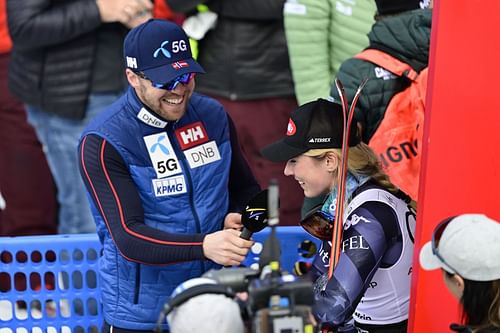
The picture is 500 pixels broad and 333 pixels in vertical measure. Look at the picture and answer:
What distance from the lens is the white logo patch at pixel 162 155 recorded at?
3.77 meters

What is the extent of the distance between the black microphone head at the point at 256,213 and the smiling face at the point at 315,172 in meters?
0.17

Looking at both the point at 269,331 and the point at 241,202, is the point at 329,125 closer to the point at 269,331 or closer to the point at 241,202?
the point at 241,202

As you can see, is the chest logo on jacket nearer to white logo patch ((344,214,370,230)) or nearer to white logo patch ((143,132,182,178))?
white logo patch ((143,132,182,178))

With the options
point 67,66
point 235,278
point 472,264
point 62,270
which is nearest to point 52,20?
point 67,66

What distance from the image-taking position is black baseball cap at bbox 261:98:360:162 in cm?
353

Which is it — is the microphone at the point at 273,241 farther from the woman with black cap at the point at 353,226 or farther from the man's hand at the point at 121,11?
the man's hand at the point at 121,11

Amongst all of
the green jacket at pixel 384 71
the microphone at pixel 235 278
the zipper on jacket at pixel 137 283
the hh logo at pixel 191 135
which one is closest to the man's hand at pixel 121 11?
the green jacket at pixel 384 71

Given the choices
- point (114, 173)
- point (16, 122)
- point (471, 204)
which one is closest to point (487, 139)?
point (471, 204)

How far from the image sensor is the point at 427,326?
3.40 m

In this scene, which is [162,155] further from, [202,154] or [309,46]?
[309,46]

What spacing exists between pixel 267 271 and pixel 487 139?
1016 mm

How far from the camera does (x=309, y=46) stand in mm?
5246

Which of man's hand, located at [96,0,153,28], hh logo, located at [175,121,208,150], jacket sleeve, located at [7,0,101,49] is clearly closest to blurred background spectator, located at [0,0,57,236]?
jacket sleeve, located at [7,0,101,49]

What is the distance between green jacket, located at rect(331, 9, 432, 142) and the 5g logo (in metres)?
0.97
